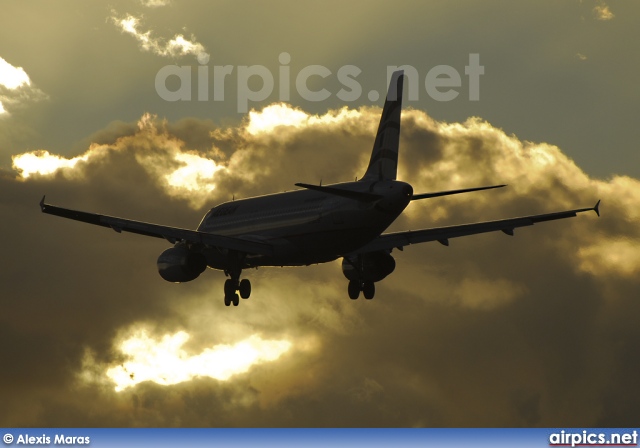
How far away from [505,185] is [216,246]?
1811cm

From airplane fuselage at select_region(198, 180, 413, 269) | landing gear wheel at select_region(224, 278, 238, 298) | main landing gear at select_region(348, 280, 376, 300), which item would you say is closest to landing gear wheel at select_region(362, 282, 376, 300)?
main landing gear at select_region(348, 280, 376, 300)

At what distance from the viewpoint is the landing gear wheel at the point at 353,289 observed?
6756cm

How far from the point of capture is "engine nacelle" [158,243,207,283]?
65000mm

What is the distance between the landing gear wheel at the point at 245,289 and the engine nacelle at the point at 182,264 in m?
Answer: 2.40

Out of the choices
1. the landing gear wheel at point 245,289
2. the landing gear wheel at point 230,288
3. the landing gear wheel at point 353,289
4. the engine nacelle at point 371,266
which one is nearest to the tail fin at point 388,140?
the engine nacelle at point 371,266

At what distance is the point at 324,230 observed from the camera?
61.6 meters

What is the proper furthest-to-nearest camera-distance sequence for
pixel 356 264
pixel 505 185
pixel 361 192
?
pixel 356 264
pixel 361 192
pixel 505 185

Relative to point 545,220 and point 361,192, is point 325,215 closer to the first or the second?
point 361,192

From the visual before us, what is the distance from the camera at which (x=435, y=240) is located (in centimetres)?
6525

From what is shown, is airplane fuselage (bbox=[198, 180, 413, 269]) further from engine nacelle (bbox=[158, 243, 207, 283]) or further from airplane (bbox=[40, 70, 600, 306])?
engine nacelle (bbox=[158, 243, 207, 283])

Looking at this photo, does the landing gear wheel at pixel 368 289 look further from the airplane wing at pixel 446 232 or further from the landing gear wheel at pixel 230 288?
the landing gear wheel at pixel 230 288

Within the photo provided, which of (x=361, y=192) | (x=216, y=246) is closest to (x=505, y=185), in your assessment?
(x=361, y=192)

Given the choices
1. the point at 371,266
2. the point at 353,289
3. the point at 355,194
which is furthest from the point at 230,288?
the point at 355,194

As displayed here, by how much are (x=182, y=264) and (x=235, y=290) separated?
3459 mm
